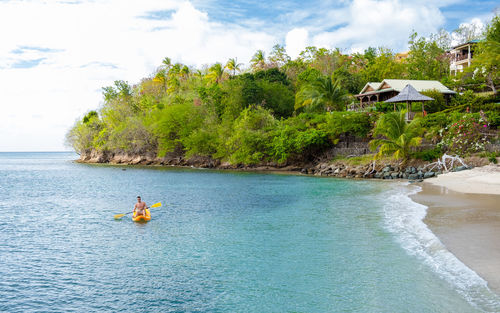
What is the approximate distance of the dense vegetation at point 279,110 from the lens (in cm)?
3728

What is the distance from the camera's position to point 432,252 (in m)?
10.9

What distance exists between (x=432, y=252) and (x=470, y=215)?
5336mm

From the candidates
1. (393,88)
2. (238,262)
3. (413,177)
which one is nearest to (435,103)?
(393,88)

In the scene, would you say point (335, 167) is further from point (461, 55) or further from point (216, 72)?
point (461, 55)

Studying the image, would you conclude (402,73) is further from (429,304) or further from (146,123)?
(429,304)

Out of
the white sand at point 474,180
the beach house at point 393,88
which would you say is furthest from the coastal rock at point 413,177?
the beach house at point 393,88

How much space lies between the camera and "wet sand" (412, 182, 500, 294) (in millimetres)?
9492

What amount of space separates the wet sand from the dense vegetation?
46.5 ft

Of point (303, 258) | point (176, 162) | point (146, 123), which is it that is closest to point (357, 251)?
point (303, 258)

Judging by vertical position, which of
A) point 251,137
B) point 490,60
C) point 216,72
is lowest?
point 251,137

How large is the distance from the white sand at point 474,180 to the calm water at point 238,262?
545cm

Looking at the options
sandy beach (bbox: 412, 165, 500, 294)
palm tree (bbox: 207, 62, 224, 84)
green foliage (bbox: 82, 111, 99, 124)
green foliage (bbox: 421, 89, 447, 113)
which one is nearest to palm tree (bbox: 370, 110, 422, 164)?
sandy beach (bbox: 412, 165, 500, 294)

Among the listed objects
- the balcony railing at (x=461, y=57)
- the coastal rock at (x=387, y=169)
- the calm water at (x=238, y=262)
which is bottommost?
the calm water at (x=238, y=262)

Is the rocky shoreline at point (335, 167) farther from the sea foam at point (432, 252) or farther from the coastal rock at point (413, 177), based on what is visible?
the sea foam at point (432, 252)
